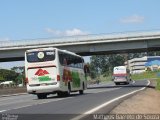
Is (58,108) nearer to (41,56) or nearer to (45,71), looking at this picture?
(45,71)

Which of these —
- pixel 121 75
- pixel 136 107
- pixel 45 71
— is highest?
pixel 121 75

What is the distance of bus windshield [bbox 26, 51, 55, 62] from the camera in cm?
3484

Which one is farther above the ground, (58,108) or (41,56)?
(41,56)

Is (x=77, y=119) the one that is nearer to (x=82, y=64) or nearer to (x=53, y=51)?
(x=53, y=51)

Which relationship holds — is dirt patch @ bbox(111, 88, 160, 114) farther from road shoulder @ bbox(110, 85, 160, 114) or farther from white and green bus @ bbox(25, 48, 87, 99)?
white and green bus @ bbox(25, 48, 87, 99)

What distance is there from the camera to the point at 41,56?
115ft

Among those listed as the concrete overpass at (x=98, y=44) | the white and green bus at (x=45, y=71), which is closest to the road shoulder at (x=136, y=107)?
the white and green bus at (x=45, y=71)

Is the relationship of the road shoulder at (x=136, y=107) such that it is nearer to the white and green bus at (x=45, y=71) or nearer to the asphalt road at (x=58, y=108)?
the asphalt road at (x=58, y=108)

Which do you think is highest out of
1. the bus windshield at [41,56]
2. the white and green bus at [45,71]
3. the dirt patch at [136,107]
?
the bus windshield at [41,56]

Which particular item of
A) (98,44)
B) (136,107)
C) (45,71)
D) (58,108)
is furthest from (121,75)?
(58,108)

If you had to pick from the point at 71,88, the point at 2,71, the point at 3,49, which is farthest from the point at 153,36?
the point at 2,71

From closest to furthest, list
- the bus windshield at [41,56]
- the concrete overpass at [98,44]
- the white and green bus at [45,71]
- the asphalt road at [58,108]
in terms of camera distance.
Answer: the asphalt road at [58,108]
the white and green bus at [45,71]
the bus windshield at [41,56]
the concrete overpass at [98,44]

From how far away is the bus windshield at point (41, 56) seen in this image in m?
34.8

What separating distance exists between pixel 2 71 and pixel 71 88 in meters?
126
